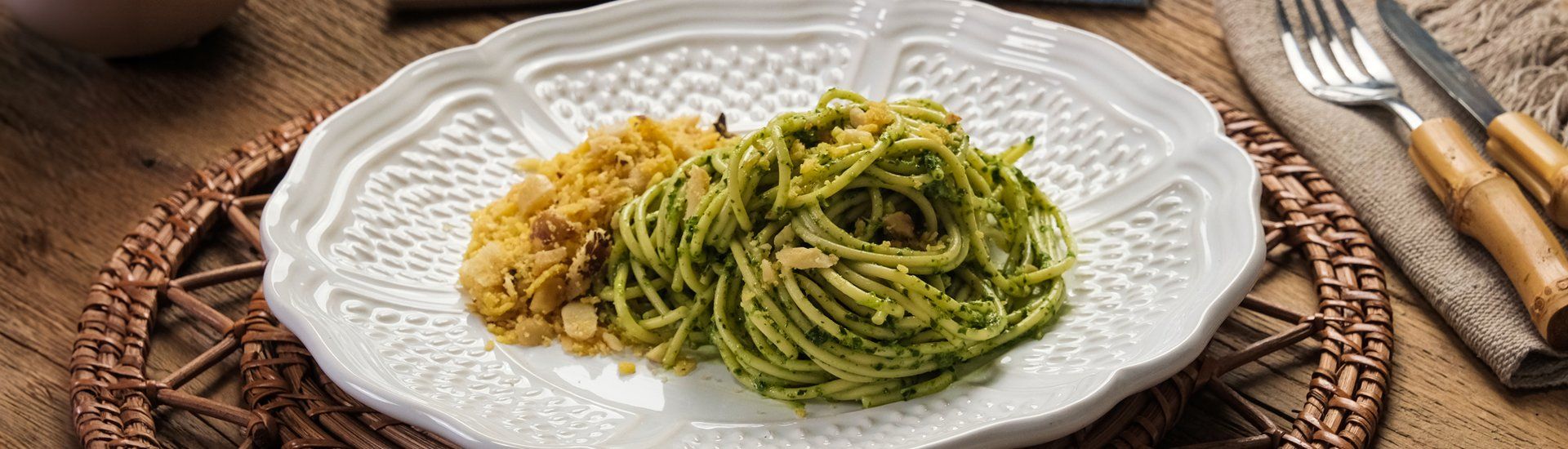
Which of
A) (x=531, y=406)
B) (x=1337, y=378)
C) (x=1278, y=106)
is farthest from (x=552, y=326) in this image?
(x=1278, y=106)

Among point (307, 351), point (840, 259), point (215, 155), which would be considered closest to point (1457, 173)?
point (840, 259)

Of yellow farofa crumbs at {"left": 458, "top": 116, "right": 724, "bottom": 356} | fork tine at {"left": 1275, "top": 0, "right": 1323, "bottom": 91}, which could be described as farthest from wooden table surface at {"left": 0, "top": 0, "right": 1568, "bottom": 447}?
yellow farofa crumbs at {"left": 458, "top": 116, "right": 724, "bottom": 356}

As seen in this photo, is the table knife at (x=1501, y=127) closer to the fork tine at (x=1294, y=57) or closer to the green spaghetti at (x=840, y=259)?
the fork tine at (x=1294, y=57)

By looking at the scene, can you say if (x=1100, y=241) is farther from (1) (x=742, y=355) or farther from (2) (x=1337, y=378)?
(1) (x=742, y=355)

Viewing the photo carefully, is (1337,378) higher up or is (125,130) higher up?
(1337,378)

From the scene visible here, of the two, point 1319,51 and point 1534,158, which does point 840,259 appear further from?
point 1319,51

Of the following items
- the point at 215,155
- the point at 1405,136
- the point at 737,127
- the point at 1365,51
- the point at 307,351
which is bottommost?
the point at 215,155

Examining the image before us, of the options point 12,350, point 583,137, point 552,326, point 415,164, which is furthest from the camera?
point 583,137
